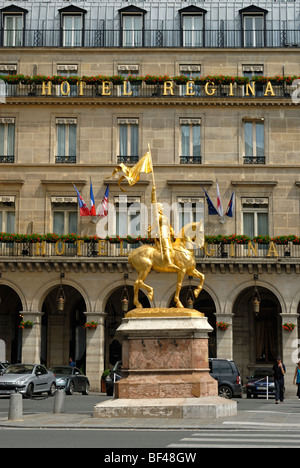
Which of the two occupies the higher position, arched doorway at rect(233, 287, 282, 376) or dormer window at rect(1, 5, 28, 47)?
dormer window at rect(1, 5, 28, 47)

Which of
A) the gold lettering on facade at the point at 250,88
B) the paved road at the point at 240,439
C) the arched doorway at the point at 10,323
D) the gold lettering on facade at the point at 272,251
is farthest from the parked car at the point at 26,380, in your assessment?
the gold lettering on facade at the point at 250,88

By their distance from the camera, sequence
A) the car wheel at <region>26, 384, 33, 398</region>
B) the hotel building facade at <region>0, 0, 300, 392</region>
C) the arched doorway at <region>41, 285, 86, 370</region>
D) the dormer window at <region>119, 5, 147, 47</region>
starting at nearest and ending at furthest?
the car wheel at <region>26, 384, 33, 398</region>, the hotel building facade at <region>0, 0, 300, 392</region>, the dormer window at <region>119, 5, 147, 47</region>, the arched doorway at <region>41, 285, 86, 370</region>

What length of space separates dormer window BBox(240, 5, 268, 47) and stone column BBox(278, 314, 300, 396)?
16555 mm

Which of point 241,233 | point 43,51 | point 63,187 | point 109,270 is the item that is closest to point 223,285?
point 241,233

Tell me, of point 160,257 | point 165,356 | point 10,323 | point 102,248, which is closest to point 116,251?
point 102,248

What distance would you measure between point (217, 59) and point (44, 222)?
46.1 ft

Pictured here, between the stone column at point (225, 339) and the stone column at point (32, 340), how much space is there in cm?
996

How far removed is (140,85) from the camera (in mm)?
48750

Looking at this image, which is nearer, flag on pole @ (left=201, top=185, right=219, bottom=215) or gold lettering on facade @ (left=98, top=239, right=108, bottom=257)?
flag on pole @ (left=201, top=185, right=219, bottom=215)

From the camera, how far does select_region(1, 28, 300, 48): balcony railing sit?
49.8 metres

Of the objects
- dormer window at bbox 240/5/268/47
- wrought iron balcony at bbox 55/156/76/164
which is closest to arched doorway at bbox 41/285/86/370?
wrought iron balcony at bbox 55/156/76/164

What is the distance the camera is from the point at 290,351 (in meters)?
45.2

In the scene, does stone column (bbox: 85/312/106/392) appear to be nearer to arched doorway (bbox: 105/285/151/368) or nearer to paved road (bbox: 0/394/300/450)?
arched doorway (bbox: 105/285/151/368)


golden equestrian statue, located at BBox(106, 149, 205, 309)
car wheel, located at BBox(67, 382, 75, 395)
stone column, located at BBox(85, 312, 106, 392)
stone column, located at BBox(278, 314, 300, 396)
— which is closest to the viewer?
golden equestrian statue, located at BBox(106, 149, 205, 309)
